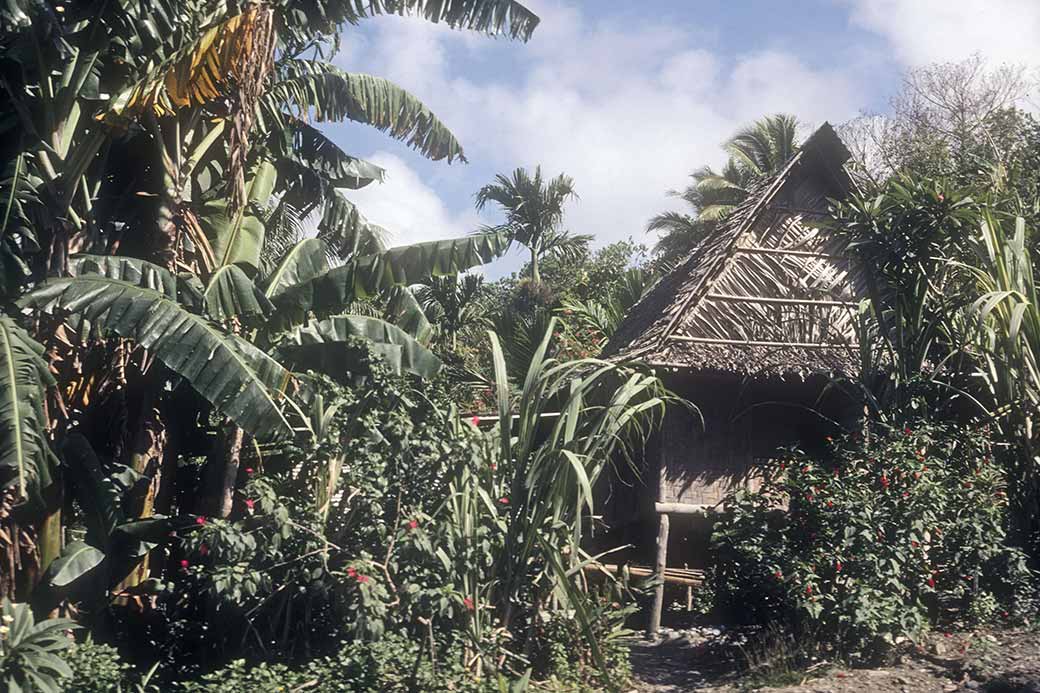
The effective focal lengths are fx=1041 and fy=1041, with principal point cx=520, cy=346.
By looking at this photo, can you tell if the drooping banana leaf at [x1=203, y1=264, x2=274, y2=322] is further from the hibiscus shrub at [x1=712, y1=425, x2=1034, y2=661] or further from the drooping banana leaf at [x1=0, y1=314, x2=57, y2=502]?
the hibiscus shrub at [x1=712, y1=425, x2=1034, y2=661]

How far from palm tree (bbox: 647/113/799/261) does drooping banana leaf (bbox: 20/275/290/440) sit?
670 inches

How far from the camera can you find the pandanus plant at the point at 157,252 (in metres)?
6.50

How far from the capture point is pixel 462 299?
18.6 m

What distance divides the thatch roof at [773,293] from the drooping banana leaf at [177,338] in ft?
12.2

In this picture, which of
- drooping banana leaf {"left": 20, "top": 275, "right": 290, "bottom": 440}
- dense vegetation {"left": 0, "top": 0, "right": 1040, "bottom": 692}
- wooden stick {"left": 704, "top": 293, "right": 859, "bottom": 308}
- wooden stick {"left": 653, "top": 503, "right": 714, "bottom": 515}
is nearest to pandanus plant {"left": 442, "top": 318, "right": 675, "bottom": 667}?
dense vegetation {"left": 0, "top": 0, "right": 1040, "bottom": 692}

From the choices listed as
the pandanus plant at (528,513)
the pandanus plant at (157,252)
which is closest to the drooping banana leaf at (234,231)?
the pandanus plant at (157,252)

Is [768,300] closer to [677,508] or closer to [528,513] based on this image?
[677,508]

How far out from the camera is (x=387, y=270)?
7805 mm

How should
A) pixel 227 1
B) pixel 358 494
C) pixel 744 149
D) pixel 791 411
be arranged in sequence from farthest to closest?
1. pixel 744 149
2. pixel 791 411
3. pixel 227 1
4. pixel 358 494

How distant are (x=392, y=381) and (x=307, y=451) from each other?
0.70m

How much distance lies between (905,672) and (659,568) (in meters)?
2.83

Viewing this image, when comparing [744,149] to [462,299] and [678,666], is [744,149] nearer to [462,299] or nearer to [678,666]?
[462,299]

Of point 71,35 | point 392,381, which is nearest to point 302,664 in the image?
point 392,381

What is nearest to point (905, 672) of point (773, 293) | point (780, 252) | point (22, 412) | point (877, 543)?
point (877, 543)
